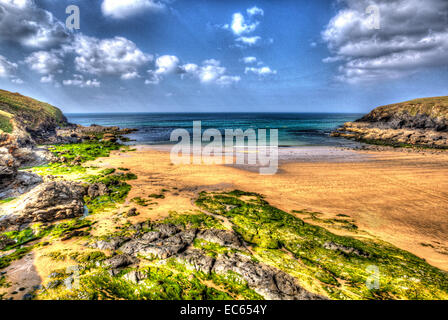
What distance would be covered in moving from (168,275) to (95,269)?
231 centimetres

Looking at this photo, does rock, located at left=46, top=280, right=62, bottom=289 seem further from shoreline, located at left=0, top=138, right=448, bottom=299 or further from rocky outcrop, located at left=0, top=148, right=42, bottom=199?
rocky outcrop, located at left=0, top=148, right=42, bottom=199

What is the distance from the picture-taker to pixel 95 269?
19.5ft

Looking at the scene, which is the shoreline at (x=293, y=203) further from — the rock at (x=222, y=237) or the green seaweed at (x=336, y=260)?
the rock at (x=222, y=237)

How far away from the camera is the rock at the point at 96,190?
38.0 feet


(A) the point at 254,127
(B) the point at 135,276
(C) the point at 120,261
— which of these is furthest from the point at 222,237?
(A) the point at 254,127

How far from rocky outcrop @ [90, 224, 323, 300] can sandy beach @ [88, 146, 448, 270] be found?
2.16 meters

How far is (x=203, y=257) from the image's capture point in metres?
6.52

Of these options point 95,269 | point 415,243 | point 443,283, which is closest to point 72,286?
point 95,269

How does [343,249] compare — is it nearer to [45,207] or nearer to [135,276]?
[135,276]

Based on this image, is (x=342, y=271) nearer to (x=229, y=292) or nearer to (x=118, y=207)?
(x=229, y=292)

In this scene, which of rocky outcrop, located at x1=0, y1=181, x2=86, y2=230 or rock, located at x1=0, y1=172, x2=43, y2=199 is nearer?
rocky outcrop, located at x1=0, y1=181, x2=86, y2=230

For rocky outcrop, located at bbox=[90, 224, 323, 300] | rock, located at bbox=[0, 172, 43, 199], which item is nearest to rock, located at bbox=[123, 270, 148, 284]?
rocky outcrop, located at bbox=[90, 224, 323, 300]

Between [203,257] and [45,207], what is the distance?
27.3ft

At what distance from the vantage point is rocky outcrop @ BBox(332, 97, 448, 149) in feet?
111
